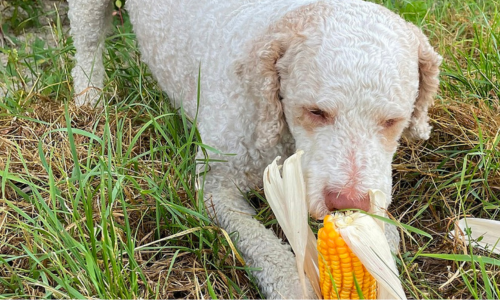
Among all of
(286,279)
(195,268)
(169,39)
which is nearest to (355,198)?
(286,279)

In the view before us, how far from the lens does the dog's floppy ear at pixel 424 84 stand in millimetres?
2299

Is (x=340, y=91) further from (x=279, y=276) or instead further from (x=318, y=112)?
(x=279, y=276)

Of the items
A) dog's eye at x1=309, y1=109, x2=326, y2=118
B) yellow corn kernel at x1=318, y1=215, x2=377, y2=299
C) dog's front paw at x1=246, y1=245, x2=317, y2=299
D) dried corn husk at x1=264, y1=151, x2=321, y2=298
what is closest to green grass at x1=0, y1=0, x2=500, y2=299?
dog's front paw at x1=246, y1=245, x2=317, y2=299

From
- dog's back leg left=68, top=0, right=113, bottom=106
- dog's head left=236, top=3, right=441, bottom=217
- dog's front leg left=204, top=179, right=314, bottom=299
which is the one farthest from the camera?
dog's back leg left=68, top=0, right=113, bottom=106

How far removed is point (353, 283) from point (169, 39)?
1873 mm

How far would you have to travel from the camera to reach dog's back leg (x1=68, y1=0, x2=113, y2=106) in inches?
144

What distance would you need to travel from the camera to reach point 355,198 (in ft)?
6.23

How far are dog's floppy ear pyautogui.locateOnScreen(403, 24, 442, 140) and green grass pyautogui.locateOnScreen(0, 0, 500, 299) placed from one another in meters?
0.27

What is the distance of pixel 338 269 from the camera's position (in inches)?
70.2

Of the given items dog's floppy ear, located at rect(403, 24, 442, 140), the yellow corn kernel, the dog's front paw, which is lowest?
the dog's front paw

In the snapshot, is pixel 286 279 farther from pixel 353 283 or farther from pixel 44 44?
pixel 44 44

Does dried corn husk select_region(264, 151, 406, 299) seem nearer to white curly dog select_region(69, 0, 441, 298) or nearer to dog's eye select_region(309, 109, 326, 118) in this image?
white curly dog select_region(69, 0, 441, 298)

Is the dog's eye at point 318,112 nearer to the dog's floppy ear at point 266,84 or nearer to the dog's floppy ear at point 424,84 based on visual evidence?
the dog's floppy ear at point 266,84

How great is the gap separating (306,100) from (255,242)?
579mm
